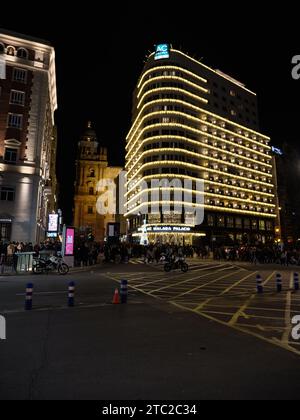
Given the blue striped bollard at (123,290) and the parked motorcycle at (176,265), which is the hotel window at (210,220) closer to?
the parked motorcycle at (176,265)

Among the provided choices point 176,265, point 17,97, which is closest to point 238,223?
point 176,265

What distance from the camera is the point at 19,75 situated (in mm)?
36375

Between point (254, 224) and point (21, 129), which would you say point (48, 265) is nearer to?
point (21, 129)

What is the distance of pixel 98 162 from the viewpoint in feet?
346

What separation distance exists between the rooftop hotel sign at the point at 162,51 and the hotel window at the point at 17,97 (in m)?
46.4

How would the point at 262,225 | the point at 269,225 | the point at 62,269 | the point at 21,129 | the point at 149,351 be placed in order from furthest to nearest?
1. the point at 269,225
2. the point at 262,225
3. the point at 21,129
4. the point at 62,269
5. the point at 149,351

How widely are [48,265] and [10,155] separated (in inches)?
709

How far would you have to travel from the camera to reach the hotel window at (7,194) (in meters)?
33.2

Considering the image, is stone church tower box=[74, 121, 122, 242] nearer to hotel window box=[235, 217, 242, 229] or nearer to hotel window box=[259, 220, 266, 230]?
hotel window box=[235, 217, 242, 229]

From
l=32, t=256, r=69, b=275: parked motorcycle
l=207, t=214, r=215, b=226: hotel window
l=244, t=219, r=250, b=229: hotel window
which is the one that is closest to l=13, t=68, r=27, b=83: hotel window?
l=32, t=256, r=69, b=275: parked motorcycle

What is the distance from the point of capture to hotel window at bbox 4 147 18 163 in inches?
1340

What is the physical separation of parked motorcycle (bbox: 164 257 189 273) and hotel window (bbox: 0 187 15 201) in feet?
64.9

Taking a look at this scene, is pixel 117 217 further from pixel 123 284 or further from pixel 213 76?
pixel 123 284

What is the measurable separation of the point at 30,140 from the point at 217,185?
50690 millimetres
